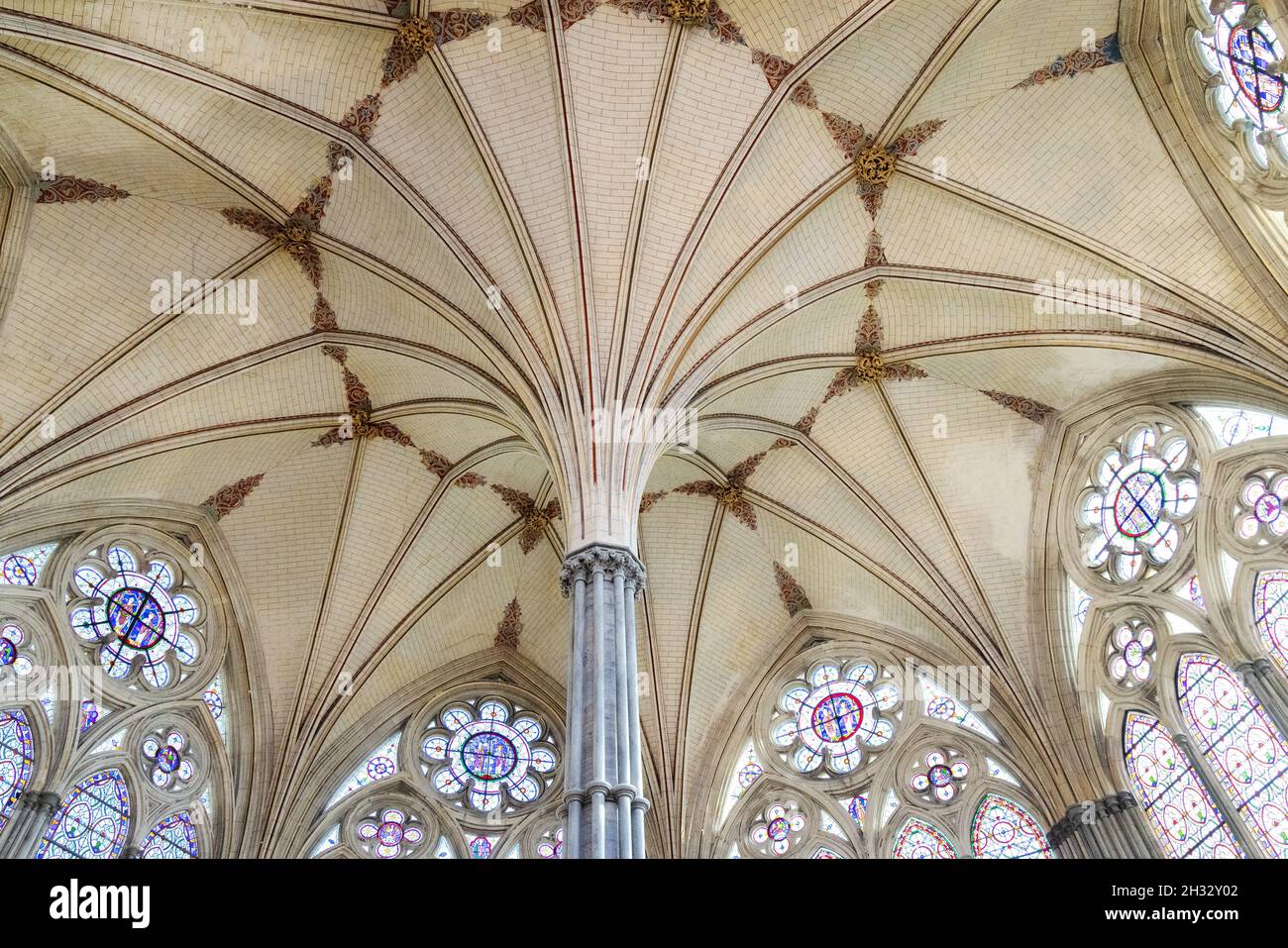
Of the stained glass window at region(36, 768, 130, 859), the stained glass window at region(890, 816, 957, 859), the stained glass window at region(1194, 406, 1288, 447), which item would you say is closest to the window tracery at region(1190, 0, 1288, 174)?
the stained glass window at region(1194, 406, 1288, 447)

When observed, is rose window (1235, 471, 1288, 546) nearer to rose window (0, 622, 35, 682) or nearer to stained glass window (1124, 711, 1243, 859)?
stained glass window (1124, 711, 1243, 859)

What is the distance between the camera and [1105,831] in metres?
18.0

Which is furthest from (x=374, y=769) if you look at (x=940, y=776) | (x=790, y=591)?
(x=940, y=776)

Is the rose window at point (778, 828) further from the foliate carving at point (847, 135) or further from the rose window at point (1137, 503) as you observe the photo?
the foliate carving at point (847, 135)

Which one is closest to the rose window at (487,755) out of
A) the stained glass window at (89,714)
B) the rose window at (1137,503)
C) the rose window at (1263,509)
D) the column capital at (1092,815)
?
the stained glass window at (89,714)

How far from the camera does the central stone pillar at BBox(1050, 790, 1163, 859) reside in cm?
1753

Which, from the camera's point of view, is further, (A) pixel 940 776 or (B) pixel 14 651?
(A) pixel 940 776

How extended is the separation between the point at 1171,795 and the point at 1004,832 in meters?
2.76

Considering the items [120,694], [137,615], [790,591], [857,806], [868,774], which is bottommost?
[857,806]

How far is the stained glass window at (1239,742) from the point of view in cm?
1616

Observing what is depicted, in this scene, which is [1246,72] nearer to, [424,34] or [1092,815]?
[1092,815]

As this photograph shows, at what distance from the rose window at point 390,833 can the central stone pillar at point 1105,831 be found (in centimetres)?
966

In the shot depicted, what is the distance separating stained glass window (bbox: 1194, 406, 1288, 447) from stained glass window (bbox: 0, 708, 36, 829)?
56.2 feet

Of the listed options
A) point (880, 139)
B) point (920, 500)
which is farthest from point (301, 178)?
point (920, 500)
